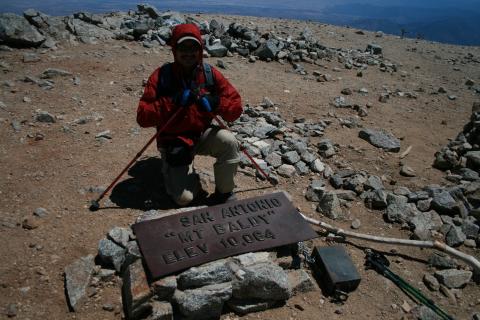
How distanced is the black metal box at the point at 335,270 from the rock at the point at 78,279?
8.56 feet

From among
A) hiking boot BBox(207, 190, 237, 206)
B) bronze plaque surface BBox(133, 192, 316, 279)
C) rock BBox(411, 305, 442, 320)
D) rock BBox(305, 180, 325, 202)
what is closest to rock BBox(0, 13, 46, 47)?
hiking boot BBox(207, 190, 237, 206)

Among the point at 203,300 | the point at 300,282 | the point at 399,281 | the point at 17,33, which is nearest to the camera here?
the point at 203,300

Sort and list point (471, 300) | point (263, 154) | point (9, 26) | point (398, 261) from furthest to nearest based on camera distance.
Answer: point (9, 26)
point (263, 154)
point (398, 261)
point (471, 300)

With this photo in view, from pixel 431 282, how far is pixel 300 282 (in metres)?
1.67

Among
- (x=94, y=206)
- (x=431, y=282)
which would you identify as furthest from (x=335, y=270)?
(x=94, y=206)

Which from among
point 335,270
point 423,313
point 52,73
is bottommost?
point 423,313

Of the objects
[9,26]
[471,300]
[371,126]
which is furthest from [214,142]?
[9,26]

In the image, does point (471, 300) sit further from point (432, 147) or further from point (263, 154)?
point (432, 147)

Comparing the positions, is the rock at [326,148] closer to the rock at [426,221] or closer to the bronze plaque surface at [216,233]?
the rock at [426,221]

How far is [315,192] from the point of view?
18.5 feet

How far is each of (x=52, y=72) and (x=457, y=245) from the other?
30.8 feet

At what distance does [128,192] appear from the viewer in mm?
5117

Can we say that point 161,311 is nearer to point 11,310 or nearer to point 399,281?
point 11,310

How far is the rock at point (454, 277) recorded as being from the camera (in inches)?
163
